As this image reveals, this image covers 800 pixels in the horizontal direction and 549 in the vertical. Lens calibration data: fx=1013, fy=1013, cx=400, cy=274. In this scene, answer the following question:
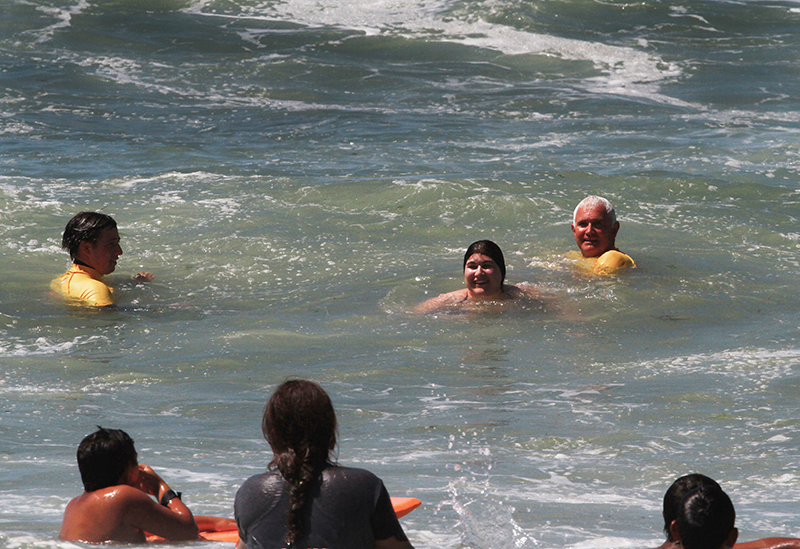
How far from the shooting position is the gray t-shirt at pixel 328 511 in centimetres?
326

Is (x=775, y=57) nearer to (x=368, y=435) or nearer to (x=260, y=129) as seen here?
(x=260, y=129)

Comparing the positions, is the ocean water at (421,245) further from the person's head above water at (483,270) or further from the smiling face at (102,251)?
→ the smiling face at (102,251)

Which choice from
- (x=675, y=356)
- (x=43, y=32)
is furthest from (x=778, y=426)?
(x=43, y=32)

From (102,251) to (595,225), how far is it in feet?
15.6

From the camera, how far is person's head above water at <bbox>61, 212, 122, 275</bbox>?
9211 mm

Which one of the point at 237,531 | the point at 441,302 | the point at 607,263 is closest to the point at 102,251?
the point at 441,302

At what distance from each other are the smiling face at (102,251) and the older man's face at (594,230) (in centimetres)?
446

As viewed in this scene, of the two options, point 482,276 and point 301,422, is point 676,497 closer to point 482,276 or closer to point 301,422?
point 301,422

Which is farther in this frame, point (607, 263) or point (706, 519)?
point (607, 263)

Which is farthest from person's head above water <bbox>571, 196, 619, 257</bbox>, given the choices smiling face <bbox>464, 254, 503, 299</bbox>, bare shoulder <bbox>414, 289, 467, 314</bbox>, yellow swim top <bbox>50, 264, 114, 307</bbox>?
yellow swim top <bbox>50, 264, 114, 307</bbox>

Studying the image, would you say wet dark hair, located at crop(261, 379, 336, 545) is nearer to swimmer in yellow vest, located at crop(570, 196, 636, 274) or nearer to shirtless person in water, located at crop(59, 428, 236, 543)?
Answer: shirtless person in water, located at crop(59, 428, 236, 543)

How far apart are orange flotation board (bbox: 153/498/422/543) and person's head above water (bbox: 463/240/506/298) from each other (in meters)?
5.05

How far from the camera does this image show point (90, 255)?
9.35 metres

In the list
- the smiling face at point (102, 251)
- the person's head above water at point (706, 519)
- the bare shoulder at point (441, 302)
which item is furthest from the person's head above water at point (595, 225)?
the person's head above water at point (706, 519)
